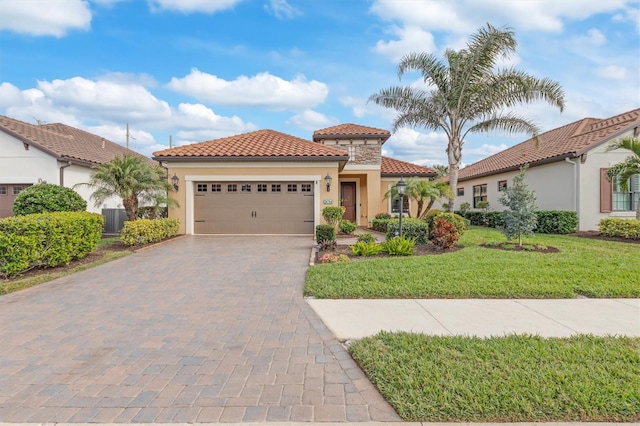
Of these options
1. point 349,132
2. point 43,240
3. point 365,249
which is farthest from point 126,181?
point 349,132

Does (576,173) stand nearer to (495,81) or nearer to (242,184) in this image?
(495,81)

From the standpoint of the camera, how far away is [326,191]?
14.9 meters

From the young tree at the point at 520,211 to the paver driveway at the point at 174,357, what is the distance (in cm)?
686

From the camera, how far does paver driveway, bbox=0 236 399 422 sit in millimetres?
2721

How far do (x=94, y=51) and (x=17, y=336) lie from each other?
12.6 m

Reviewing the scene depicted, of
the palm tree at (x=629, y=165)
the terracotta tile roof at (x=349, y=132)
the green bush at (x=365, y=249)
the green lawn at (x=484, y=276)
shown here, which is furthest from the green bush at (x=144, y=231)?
the palm tree at (x=629, y=165)

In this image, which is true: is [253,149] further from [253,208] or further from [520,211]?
[520,211]

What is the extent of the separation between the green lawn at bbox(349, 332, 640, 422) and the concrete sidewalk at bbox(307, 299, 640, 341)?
400 mm

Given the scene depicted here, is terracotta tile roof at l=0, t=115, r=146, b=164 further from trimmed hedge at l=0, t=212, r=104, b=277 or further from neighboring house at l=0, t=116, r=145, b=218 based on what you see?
trimmed hedge at l=0, t=212, r=104, b=277

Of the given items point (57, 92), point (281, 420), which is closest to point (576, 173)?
point (281, 420)

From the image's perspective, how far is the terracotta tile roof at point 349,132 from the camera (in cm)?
1911

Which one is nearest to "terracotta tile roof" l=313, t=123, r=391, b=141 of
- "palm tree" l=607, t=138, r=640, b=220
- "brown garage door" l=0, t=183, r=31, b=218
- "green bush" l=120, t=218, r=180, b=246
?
"green bush" l=120, t=218, r=180, b=246

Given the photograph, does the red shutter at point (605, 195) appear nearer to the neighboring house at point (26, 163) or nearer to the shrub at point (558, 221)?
the shrub at point (558, 221)

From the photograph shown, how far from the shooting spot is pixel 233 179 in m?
14.7
